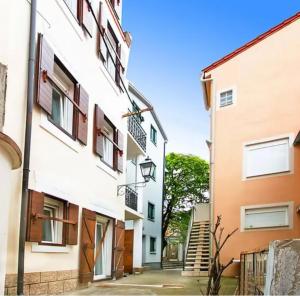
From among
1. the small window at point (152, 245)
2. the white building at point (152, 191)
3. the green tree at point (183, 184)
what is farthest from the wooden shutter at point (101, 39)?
the green tree at point (183, 184)

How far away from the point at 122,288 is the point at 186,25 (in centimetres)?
1072

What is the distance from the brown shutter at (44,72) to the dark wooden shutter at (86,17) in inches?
95.7

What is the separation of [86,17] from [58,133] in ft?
11.4

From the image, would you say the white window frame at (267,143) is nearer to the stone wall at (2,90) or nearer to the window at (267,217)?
the window at (267,217)

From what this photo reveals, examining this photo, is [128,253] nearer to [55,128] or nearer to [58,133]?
[58,133]

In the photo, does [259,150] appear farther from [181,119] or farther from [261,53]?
[181,119]

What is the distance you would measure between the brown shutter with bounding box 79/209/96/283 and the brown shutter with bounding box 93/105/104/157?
1.72 meters

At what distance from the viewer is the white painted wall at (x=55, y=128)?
289 inches

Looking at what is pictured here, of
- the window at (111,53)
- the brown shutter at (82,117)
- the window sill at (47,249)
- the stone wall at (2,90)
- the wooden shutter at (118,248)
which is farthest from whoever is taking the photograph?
the wooden shutter at (118,248)

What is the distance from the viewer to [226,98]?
63.1ft

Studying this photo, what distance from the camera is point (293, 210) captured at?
1639 cm

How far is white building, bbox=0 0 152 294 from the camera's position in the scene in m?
7.43

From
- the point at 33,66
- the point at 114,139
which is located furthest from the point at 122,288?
the point at 33,66

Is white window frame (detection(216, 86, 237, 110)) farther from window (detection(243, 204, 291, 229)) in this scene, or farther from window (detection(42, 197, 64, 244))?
window (detection(42, 197, 64, 244))
